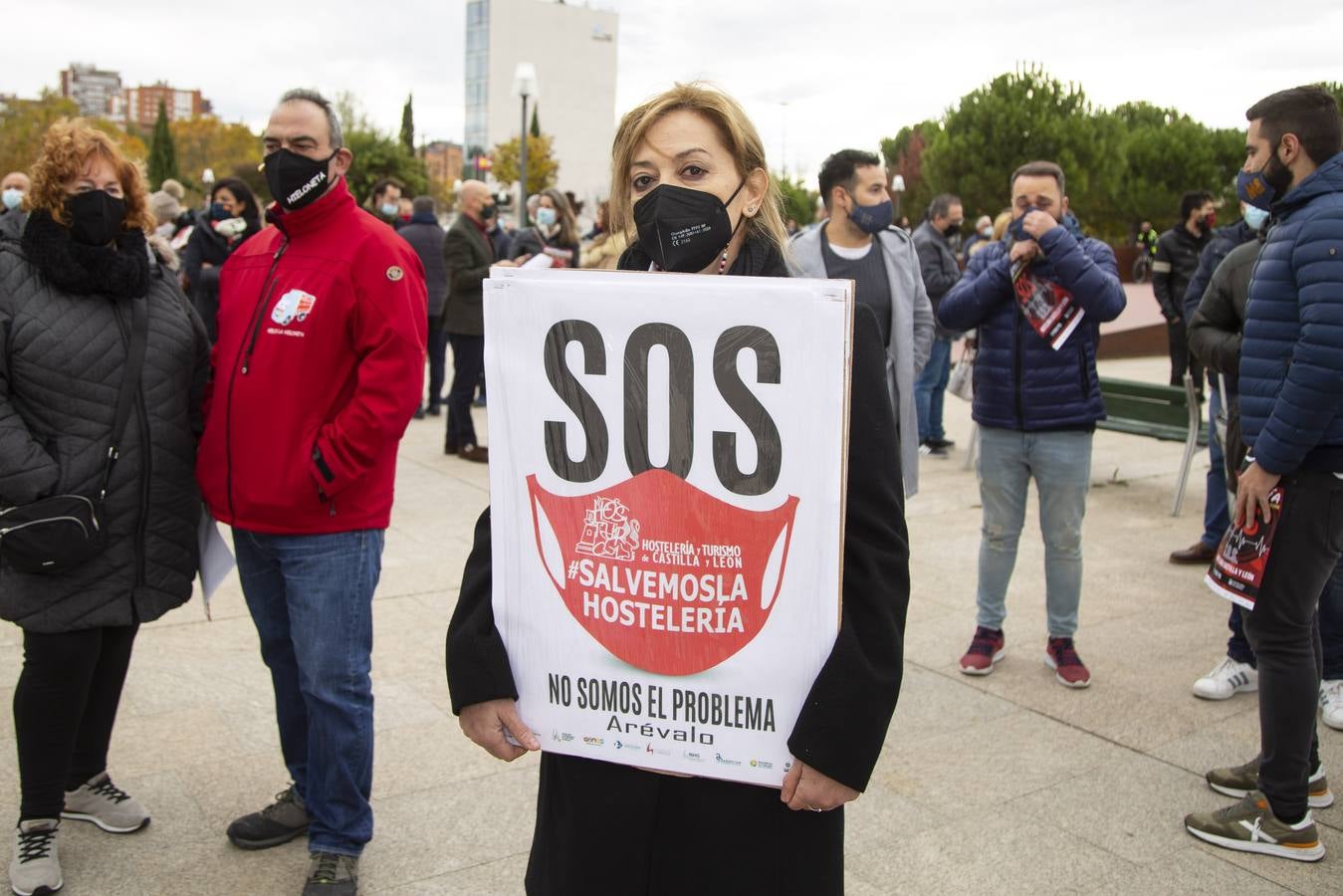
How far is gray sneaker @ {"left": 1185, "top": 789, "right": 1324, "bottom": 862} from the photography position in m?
3.42

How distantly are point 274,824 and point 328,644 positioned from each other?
2.45ft

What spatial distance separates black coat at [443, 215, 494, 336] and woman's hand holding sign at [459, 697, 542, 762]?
7.72 meters

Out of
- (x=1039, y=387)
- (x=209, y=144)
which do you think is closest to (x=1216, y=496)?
(x=1039, y=387)

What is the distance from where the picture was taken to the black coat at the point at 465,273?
951 cm

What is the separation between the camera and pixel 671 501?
5.40 feet

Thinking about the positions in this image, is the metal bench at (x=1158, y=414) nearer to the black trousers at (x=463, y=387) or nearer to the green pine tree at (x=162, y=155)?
the black trousers at (x=463, y=387)

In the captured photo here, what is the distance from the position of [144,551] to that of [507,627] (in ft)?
6.19

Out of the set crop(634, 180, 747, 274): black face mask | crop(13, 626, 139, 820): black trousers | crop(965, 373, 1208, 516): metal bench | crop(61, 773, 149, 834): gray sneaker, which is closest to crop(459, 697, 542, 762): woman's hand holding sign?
crop(634, 180, 747, 274): black face mask

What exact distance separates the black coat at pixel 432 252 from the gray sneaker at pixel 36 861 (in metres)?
7.62

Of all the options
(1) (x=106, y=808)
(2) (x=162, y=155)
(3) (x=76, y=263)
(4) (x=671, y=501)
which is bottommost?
(1) (x=106, y=808)

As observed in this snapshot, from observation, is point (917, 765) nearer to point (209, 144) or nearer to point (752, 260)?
point (752, 260)

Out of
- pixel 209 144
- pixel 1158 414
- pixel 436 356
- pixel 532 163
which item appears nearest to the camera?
pixel 1158 414

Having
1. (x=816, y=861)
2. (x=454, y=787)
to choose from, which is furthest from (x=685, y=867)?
(x=454, y=787)

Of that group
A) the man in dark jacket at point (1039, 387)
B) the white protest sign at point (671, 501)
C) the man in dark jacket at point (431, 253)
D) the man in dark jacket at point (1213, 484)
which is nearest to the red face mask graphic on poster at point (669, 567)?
the white protest sign at point (671, 501)
